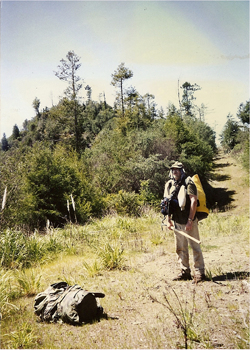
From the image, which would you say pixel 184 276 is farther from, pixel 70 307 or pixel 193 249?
pixel 70 307

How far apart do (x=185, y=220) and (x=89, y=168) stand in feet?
55.0

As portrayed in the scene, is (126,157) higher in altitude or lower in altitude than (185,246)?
higher

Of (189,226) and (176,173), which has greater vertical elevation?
(176,173)

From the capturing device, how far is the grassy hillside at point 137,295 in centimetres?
288

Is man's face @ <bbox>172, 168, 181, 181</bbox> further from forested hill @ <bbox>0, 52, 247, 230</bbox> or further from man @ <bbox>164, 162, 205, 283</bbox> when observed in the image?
forested hill @ <bbox>0, 52, 247, 230</bbox>

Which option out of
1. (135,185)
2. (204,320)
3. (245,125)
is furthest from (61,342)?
(245,125)

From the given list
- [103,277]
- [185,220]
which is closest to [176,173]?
[185,220]

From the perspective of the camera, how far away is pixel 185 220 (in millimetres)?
4367

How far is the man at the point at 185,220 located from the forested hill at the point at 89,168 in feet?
9.61

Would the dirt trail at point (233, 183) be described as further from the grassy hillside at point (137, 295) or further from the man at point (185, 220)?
the man at point (185, 220)

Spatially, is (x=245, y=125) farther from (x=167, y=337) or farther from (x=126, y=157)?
(x=167, y=337)

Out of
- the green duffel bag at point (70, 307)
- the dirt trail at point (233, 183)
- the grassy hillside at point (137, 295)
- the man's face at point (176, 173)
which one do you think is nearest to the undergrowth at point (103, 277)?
the grassy hillside at point (137, 295)

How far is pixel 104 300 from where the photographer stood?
13.3 feet

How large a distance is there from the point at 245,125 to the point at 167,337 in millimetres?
58533
